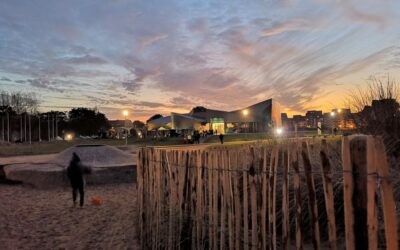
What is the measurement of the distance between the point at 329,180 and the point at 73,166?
333 inches

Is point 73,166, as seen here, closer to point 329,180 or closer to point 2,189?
point 2,189

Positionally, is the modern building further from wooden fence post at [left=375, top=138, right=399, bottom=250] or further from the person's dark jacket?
wooden fence post at [left=375, top=138, right=399, bottom=250]

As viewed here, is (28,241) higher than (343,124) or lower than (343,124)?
lower

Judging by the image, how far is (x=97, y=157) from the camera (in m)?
15.9

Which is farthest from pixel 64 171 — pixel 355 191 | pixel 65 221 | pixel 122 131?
pixel 122 131

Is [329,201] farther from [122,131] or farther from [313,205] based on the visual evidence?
[122,131]

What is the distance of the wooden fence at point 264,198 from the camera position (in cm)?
243

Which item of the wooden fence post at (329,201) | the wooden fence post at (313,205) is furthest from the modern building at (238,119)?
the wooden fence post at (329,201)

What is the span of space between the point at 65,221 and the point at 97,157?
7946mm

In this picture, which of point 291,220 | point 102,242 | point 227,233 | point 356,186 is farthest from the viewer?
point 102,242

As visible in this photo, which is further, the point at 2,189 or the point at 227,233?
the point at 2,189

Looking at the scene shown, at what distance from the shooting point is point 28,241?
6.68 meters

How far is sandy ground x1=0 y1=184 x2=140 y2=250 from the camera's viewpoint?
6543 mm

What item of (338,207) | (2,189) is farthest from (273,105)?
(338,207)
